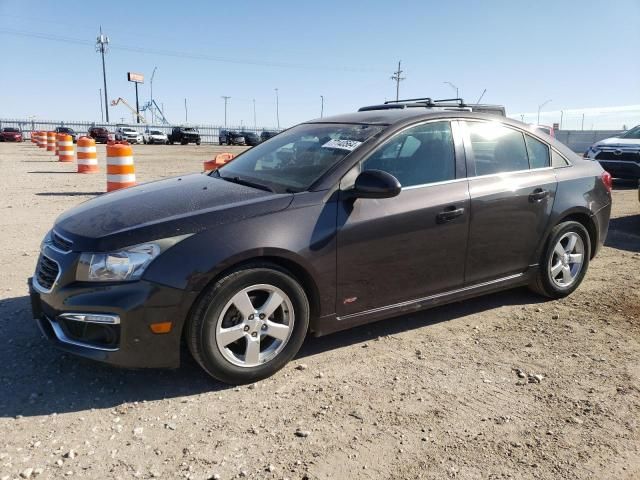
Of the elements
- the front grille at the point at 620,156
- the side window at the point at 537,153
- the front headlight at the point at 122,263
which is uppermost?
the side window at the point at 537,153

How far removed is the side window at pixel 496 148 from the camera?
4121 millimetres

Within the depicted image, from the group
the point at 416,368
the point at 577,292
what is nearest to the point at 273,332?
the point at 416,368

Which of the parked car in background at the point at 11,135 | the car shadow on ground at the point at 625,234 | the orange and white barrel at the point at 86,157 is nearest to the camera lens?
the car shadow on ground at the point at 625,234

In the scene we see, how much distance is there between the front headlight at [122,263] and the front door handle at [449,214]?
185 centimetres

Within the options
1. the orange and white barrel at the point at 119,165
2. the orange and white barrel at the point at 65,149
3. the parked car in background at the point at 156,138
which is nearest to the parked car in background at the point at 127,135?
the parked car in background at the point at 156,138

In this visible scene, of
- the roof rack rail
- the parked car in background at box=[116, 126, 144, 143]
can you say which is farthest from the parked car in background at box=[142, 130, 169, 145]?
the roof rack rail

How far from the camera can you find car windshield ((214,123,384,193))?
3600 millimetres

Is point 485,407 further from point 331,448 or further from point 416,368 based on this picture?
point 331,448

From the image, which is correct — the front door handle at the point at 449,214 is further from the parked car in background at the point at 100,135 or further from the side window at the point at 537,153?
the parked car in background at the point at 100,135

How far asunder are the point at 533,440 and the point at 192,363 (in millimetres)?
2072

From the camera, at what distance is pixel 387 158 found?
3.71 meters

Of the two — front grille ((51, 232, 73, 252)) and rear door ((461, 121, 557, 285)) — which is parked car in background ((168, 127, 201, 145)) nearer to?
rear door ((461, 121, 557, 285))

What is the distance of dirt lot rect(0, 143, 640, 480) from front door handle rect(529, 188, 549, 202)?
3.15 feet

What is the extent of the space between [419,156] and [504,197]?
2.57 ft
